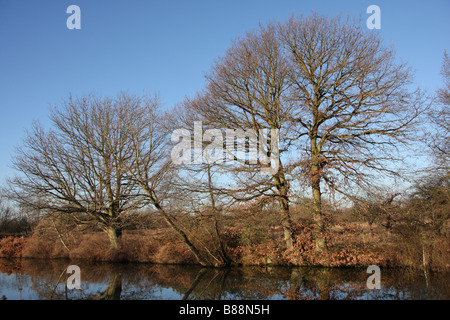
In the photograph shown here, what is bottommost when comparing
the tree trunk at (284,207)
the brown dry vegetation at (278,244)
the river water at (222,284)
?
the river water at (222,284)

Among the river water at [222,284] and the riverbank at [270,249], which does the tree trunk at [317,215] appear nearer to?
the riverbank at [270,249]

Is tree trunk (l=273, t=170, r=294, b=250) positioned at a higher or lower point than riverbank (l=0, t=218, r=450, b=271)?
higher

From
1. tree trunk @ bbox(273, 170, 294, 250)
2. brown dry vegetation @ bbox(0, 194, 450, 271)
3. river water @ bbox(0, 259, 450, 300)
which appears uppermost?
tree trunk @ bbox(273, 170, 294, 250)

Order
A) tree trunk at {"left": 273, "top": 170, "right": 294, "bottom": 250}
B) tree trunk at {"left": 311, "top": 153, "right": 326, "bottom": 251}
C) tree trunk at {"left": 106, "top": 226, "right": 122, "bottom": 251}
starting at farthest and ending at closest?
tree trunk at {"left": 106, "top": 226, "right": 122, "bottom": 251}
tree trunk at {"left": 273, "top": 170, "right": 294, "bottom": 250}
tree trunk at {"left": 311, "top": 153, "right": 326, "bottom": 251}

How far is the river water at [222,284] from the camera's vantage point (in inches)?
392

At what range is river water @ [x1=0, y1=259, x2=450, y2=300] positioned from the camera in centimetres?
997

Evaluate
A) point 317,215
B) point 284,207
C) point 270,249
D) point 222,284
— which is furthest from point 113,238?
point 317,215

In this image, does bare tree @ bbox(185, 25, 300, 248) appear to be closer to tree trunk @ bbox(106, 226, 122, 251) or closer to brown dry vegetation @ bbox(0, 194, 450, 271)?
brown dry vegetation @ bbox(0, 194, 450, 271)

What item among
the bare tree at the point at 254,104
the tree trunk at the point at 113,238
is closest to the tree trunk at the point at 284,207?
the bare tree at the point at 254,104

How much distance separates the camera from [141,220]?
61.5 feet

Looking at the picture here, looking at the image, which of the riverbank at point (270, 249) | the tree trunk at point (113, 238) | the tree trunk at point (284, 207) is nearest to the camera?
the riverbank at point (270, 249)

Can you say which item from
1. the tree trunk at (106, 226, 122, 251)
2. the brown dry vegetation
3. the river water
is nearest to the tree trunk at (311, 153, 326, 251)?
the brown dry vegetation

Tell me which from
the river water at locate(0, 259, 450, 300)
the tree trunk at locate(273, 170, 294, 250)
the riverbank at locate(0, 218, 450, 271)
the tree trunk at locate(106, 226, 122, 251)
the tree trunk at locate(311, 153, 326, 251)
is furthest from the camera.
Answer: the tree trunk at locate(106, 226, 122, 251)

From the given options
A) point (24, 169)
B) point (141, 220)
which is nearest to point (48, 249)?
point (24, 169)
